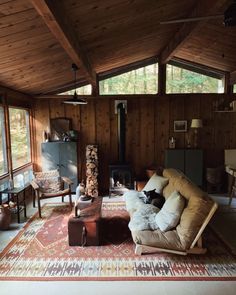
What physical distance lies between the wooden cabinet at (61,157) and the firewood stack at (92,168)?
0.34 meters

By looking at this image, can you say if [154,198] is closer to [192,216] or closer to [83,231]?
[192,216]

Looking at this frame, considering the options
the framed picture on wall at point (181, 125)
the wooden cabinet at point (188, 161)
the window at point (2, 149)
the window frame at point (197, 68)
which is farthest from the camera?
the framed picture on wall at point (181, 125)

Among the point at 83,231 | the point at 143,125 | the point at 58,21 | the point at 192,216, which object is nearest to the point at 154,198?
the point at 192,216

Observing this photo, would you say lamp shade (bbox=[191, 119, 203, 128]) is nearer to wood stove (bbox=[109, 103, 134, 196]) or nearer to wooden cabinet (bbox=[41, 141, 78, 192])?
wood stove (bbox=[109, 103, 134, 196])

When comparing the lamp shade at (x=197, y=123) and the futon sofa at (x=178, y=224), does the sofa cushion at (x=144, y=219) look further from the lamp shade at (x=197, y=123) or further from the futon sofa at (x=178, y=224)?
the lamp shade at (x=197, y=123)

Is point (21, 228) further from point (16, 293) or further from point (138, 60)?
point (138, 60)

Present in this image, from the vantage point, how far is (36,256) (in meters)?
3.27

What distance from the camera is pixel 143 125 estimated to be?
6266mm

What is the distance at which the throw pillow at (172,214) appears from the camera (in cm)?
324

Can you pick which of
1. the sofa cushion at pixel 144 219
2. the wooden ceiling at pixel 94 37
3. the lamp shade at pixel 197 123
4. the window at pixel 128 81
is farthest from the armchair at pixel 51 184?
the lamp shade at pixel 197 123

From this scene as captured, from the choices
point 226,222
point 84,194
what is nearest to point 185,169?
point 226,222

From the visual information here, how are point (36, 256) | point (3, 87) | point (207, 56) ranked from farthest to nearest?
point (207, 56)
point (3, 87)
point (36, 256)

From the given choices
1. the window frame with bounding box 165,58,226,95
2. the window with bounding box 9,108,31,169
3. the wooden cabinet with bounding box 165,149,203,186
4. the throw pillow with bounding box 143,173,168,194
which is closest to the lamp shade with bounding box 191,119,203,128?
the wooden cabinet with bounding box 165,149,203,186

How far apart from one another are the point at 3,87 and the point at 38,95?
1.39 m
